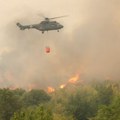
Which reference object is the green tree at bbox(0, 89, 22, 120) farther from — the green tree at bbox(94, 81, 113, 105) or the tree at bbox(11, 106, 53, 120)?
the green tree at bbox(94, 81, 113, 105)

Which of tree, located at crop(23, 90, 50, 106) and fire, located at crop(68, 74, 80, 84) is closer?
tree, located at crop(23, 90, 50, 106)

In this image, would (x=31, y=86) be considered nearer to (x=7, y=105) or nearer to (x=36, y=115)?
(x=7, y=105)

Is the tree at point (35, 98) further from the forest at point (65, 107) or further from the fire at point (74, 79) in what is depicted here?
the fire at point (74, 79)

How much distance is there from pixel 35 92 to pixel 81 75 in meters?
63.0

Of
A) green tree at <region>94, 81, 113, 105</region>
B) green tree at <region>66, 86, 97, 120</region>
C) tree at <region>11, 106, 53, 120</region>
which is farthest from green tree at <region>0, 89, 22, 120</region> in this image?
green tree at <region>94, 81, 113, 105</region>

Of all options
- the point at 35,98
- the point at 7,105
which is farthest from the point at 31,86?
the point at 7,105

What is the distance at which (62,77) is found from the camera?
637ft

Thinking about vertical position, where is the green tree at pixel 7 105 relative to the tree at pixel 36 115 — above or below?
above

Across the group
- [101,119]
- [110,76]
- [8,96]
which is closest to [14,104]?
[8,96]

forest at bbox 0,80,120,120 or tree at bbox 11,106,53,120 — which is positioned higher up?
forest at bbox 0,80,120,120

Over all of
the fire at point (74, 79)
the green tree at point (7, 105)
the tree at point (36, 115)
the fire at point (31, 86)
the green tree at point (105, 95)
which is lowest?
the tree at point (36, 115)

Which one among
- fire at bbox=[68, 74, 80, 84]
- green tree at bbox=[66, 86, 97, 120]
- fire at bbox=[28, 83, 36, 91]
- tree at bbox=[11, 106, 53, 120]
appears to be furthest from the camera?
fire at bbox=[68, 74, 80, 84]

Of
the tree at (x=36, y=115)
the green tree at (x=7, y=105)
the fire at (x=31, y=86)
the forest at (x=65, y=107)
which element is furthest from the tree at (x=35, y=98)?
the tree at (x=36, y=115)

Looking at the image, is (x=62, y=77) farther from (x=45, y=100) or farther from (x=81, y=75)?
(x=45, y=100)
